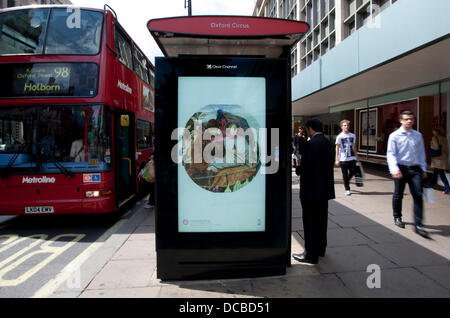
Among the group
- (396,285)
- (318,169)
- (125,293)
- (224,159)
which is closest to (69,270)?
(125,293)

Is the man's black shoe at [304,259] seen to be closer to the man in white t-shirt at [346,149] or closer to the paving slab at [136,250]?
the paving slab at [136,250]

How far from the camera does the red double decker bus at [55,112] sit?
5422 millimetres

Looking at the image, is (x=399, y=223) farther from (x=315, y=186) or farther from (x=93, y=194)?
(x=93, y=194)

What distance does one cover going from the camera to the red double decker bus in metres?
5.42

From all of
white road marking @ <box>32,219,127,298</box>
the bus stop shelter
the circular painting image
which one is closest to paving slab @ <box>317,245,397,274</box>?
the bus stop shelter

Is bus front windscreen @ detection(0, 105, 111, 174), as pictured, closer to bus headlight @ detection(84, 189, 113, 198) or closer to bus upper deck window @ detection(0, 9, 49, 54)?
bus headlight @ detection(84, 189, 113, 198)

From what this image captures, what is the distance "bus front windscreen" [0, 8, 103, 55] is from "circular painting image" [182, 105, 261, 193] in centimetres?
349

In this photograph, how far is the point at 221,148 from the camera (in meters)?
3.38

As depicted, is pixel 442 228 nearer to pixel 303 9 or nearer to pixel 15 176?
pixel 15 176

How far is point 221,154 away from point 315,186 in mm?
1223

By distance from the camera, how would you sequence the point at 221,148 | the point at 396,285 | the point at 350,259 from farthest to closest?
the point at 350,259
the point at 221,148
the point at 396,285

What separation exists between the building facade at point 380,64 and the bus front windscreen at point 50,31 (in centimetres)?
628

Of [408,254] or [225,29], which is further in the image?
[408,254]

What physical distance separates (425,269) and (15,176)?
6317 millimetres
